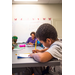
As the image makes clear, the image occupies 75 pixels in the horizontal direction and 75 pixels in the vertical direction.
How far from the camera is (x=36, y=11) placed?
4.08 m

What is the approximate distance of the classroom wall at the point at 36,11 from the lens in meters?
4.03

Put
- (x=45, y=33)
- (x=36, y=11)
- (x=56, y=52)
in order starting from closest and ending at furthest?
(x=56, y=52), (x=45, y=33), (x=36, y=11)

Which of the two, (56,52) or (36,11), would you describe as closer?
(56,52)

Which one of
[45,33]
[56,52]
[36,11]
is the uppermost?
[36,11]

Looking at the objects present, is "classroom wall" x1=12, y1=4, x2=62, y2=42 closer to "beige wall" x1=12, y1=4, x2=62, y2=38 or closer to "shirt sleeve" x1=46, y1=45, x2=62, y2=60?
"beige wall" x1=12, y1=4, x2=62, y2=38

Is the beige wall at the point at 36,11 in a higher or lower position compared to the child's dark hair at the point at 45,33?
higher

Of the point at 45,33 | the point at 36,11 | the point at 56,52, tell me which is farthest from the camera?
the point at 36,11

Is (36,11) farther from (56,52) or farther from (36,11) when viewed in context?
(56,52)

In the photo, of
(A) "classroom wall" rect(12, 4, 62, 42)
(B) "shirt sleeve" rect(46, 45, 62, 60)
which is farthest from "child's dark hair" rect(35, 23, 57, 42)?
(A) "classroom wall" rect(12, 4, 62, 42)

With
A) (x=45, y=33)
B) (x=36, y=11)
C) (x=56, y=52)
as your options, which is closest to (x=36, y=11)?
(x=36, y=11)

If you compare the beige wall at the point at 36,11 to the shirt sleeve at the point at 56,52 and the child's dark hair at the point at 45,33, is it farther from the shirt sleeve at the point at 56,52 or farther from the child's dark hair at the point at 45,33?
the shirt sleeve at the point at 56,52

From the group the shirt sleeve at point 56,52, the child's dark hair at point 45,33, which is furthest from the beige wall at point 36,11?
the shirt sleeve at point 56,52

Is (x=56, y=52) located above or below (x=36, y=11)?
below
